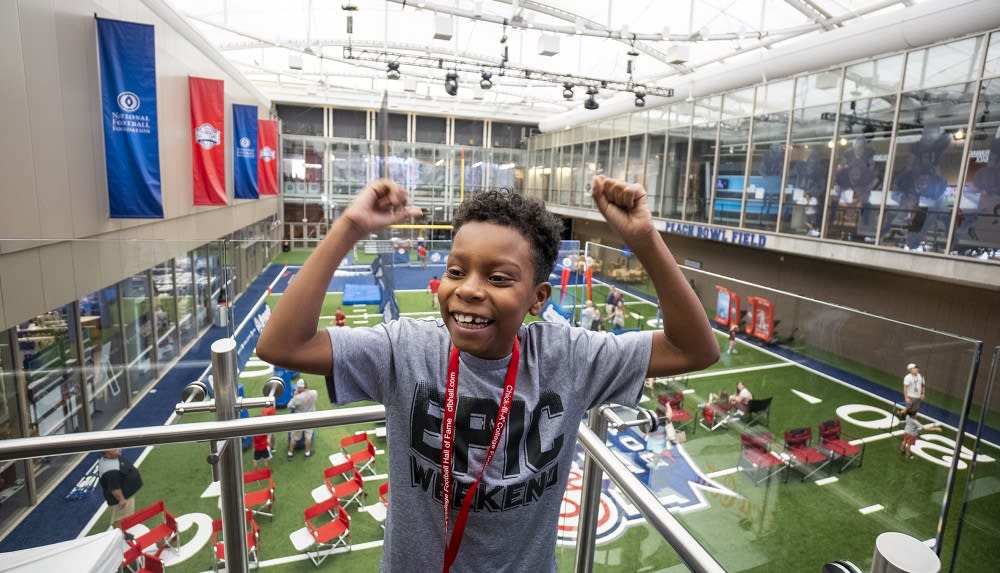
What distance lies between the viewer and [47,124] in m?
6.66

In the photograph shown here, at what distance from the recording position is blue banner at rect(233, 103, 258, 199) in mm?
15930

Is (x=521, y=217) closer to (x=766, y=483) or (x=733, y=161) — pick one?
(x=766, y=483)

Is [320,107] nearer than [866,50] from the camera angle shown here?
No

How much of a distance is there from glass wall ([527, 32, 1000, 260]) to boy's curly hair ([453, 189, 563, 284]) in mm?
12296

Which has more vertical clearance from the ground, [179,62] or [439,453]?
[179,62]

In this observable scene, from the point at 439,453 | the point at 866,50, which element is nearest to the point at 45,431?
the point at 439,453

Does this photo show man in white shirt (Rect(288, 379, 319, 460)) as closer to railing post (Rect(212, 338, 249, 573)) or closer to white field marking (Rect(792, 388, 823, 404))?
railing post (Rect(212, 338, 249, 573))

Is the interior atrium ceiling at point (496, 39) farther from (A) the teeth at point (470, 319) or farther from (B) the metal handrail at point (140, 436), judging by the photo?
(A) the teeth at point (470, 319)

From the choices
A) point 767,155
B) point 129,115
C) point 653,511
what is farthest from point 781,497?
point 767,155

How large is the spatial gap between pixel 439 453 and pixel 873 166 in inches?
573

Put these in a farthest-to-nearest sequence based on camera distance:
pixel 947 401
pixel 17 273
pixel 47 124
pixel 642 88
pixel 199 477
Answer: pixel 642 88 → pixel 47 124 → pixel 17 273 → pixel 947 401 → pixel 199 477

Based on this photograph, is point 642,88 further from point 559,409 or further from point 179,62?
point 559,409

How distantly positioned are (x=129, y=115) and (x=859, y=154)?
1480 centimetres

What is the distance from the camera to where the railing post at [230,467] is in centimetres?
182
